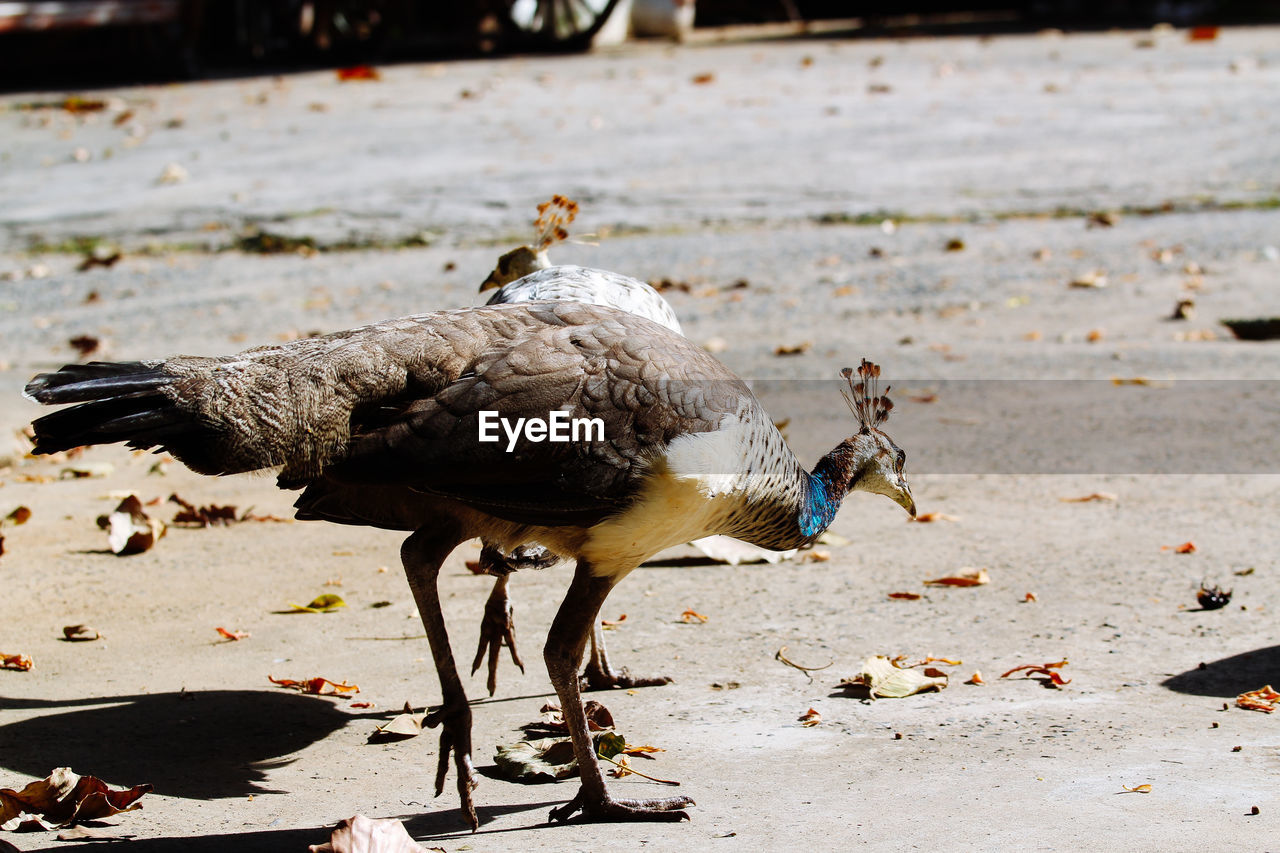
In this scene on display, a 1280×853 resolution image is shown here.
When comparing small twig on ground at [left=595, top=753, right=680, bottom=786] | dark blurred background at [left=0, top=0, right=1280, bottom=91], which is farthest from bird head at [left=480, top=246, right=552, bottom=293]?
dark blurred background at [left=0, top=0, right=1280, bottom=91]

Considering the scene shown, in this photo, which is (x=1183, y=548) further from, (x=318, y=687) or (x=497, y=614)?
(x=318, y=687)

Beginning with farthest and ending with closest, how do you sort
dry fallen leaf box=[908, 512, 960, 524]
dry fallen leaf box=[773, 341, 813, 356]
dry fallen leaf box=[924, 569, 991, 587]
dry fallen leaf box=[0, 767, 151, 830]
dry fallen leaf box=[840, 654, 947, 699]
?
dry fallen leaf box=[773, 341, 813, 356] < dry fallen leaf box=[908, 512, 960, 524] < dry fallen leaf box=[924, 569, 991, 587] < dry fallen leaf box=[840, 654, 947, 699] < dry fallen leaf box=[0, 767, 151, 830]

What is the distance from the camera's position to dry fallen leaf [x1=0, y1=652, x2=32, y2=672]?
421cm

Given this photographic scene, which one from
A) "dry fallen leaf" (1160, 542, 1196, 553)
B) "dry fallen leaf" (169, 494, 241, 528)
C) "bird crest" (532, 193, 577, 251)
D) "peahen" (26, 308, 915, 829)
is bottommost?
"dry fallen leaf" (169, 494, 241, 528)

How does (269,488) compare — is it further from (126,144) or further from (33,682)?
(126,144)

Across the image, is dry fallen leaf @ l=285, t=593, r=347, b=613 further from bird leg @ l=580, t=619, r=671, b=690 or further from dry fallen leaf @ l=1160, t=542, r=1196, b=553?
dry fallen leaf @ l=1160, t=542, r=1196, b=553

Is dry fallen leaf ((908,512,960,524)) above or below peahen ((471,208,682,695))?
below

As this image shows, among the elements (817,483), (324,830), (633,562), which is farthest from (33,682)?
(817,483)

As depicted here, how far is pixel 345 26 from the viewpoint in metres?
16.1

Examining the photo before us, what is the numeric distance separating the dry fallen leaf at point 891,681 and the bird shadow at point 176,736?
1482 millimetres

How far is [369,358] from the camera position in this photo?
11.0 ft

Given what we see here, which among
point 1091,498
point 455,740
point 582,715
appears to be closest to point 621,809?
point 582,715

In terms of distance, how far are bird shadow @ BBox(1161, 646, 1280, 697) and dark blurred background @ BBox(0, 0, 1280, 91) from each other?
13387mm

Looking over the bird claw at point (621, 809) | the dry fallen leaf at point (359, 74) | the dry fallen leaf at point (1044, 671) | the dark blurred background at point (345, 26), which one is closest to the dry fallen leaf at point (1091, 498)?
the dry fallen leaf at point (1044, 671)
